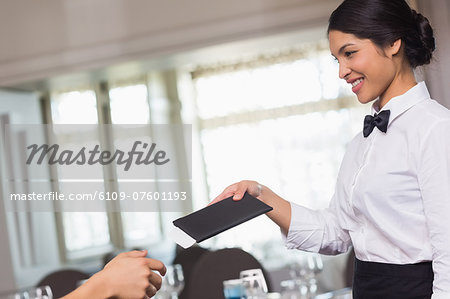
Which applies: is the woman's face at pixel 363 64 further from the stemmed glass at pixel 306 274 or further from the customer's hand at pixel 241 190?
the stemmed glass at pixel 306 274

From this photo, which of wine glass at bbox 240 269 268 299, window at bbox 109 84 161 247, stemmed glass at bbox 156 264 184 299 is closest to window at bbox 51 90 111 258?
window at bbox 109 84 161 247

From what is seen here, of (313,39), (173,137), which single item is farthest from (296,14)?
(173,137)

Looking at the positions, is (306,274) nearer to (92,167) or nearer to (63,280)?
(92,167)

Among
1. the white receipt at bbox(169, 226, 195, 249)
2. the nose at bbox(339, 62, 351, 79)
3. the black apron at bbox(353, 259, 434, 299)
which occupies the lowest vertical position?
the black apron at bbox(353, 259, 434, 299)

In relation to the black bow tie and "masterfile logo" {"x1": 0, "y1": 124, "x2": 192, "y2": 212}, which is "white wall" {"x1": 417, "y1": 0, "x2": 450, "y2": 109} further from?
the black bow tie

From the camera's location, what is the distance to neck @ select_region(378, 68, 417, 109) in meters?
1.73

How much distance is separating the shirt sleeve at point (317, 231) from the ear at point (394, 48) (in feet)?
1.51

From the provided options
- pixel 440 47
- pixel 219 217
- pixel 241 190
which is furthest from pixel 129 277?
pixel 440 47

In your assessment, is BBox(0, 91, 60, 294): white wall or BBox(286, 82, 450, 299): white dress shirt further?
BBox(0, 91, 60, 294): white wall

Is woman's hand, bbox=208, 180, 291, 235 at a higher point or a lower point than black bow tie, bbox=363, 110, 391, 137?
lower

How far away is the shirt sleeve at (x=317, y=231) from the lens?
1.92 metres

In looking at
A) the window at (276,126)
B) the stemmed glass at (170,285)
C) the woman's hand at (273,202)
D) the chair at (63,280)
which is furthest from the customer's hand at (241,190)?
the window at (276,126)

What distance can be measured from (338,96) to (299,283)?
5617mm

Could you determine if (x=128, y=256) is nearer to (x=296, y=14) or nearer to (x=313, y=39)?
(x=296, y=14)
